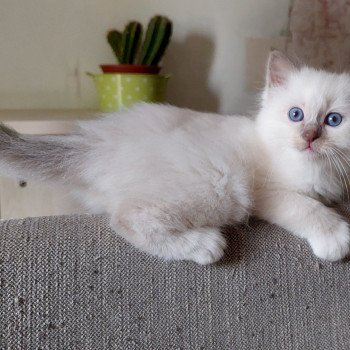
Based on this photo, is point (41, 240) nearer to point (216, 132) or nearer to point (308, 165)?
point (216, 132)

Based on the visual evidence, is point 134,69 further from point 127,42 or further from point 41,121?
point 41,121

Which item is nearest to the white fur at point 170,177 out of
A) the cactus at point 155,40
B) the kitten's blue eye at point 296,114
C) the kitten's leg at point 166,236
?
the kitten's leg at point 166,236

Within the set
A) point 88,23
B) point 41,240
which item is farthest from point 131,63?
point 41,240

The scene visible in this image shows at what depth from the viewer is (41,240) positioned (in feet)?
2.42

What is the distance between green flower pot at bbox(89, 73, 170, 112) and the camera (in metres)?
1.39

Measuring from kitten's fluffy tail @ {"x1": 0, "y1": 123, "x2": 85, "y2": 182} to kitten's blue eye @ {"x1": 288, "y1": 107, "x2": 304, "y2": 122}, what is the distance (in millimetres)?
469

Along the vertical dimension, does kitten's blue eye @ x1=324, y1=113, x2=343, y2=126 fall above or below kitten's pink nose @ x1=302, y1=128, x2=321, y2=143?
above

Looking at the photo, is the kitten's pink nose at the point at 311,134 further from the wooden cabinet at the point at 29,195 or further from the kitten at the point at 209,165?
the wooden cabinet at the point at 29,195

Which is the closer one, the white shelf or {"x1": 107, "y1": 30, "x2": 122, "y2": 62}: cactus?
the white shelf

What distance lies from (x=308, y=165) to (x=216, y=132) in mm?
217

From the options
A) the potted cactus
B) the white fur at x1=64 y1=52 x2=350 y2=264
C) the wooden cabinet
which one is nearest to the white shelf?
the wooden cabinet

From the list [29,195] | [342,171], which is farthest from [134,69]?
[342,171]

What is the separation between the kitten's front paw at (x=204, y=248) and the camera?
76 centimetres

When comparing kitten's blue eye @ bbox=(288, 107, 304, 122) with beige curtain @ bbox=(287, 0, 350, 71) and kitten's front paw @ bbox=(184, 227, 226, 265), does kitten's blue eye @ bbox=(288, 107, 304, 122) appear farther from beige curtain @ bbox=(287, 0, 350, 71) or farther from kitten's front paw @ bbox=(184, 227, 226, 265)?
beige curtain @ bbox=(287, 0, 350, 71)
